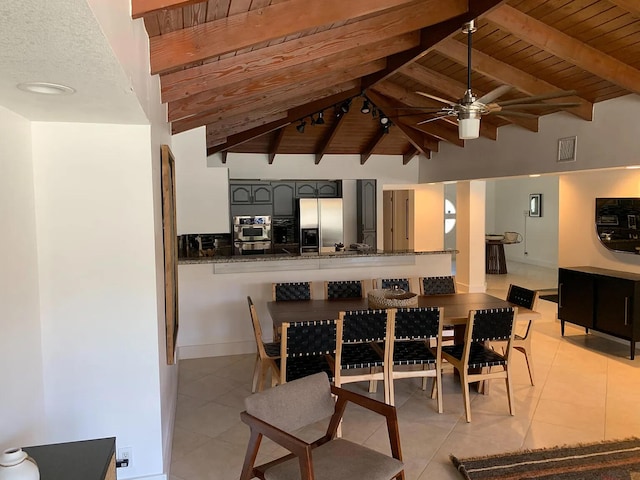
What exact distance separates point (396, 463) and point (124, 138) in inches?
79.2

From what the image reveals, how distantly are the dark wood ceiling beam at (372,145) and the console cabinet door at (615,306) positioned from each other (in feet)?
12.3

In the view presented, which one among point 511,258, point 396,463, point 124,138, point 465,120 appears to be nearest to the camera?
point 396,463

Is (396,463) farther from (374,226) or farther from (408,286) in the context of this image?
(374,226)

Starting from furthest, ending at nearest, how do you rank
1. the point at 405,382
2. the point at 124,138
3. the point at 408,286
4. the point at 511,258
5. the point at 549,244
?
1. the point at 511,258
2. the point at 549,244
3. the point at 408,286
4. the point at 405,382
5. the point at 124,138

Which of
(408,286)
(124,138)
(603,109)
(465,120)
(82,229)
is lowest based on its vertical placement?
(408,286)

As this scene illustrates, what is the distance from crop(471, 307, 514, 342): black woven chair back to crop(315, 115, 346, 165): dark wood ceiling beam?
394 cm

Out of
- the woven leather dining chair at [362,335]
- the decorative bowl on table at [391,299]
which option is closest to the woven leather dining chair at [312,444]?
the woven leather dining chair at [362,335]

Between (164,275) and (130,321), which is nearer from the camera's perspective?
(130,321)

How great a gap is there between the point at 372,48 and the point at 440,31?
529 millimetres

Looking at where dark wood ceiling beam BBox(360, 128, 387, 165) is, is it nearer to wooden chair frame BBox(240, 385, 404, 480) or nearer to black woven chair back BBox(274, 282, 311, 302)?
black woven chair back BBox(274, 282, 311, 302)

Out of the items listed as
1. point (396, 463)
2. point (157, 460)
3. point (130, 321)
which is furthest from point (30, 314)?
point (396, 463)

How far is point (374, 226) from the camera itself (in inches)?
352

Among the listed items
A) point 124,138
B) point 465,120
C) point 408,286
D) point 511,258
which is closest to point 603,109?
point 465,120

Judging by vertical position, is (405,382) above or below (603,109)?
below
